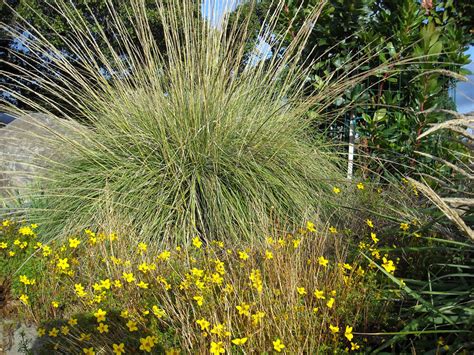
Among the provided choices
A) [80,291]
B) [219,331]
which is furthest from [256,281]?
[80,291]

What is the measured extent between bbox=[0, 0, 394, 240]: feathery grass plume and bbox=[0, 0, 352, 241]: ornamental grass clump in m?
0.01

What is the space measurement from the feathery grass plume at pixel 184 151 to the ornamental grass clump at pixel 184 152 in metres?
0.01

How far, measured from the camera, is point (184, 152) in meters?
3.63

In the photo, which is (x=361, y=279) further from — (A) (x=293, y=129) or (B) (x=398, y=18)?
(B) (x=398, y=18)

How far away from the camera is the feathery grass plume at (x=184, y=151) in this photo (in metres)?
3.42

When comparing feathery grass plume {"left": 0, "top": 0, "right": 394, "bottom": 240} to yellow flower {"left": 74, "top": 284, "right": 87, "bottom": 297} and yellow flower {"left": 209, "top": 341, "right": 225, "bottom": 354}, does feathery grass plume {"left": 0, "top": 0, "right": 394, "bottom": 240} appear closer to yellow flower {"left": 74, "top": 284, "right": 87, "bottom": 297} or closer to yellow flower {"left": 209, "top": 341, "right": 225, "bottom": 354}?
Result: yellow flower {"left": 74, "top": 284, "right": 87, "bottom": 297}

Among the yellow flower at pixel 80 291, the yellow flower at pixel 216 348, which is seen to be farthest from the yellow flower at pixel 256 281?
the yellow flower at pixel 80 291

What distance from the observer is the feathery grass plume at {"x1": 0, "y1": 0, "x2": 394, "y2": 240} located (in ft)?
11.2

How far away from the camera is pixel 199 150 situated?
12.1 feet

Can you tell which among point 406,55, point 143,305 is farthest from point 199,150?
point 406,55

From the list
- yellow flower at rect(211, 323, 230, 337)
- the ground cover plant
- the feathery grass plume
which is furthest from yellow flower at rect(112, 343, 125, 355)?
the feathery grass plume

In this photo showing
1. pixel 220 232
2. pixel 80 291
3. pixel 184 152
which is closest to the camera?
pixel 80 291

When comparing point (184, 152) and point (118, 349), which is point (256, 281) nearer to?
point (118, 349)

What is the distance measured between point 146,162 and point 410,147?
→ 2362mm
